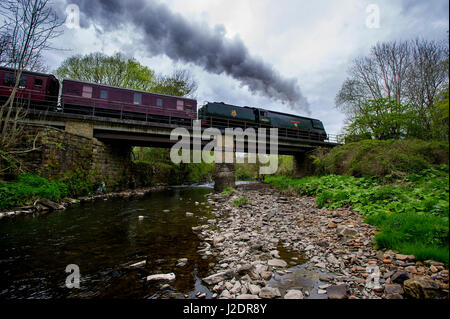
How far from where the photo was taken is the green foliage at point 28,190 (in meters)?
6.72

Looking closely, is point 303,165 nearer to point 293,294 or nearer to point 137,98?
point 137,98

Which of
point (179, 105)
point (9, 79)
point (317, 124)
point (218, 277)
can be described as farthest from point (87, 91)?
point (317, 124)

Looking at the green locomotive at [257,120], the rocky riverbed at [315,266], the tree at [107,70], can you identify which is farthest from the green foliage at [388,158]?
the tree at [107,70]

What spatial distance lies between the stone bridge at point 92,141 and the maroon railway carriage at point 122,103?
2.90 ft

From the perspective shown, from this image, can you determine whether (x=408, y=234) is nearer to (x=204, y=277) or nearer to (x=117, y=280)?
(x=204, y=277)

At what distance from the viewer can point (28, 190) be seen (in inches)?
290

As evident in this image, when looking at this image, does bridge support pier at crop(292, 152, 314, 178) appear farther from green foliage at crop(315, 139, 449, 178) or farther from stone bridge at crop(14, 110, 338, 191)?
green foliage at crop(315, 139, 449, 178)

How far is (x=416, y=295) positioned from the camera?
1834 millimetres

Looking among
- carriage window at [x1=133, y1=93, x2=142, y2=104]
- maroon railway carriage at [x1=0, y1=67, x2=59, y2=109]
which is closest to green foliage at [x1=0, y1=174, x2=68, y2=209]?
maroon railway carriage at [x1=0, y1=67, x2=59, y2=109]

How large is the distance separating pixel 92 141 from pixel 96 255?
11767 millimetres

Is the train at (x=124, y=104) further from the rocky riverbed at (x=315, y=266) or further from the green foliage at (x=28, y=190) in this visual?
the rocky riverbed at (x=315, y=266)

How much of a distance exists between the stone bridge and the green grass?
10254 millimetres

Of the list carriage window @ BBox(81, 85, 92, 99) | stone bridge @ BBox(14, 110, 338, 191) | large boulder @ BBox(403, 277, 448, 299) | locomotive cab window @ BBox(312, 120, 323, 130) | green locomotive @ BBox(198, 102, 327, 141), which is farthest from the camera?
locomotive cab window @ BBox(312, 120, 323, 130)

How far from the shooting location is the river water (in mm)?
2391
